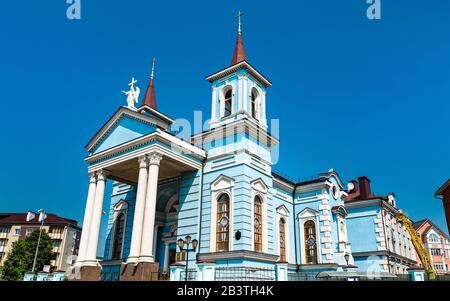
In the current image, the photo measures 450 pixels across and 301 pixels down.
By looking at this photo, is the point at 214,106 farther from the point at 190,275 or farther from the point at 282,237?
the point at 190,275

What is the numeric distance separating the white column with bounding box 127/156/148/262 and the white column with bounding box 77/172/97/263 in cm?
345

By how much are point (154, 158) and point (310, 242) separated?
1147 centimetres

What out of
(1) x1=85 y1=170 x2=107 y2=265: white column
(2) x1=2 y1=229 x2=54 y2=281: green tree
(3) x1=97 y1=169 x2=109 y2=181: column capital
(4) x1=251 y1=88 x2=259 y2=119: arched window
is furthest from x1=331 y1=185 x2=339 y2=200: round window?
(2) x1=2 y1=229 x2=54 y2=281: green tree

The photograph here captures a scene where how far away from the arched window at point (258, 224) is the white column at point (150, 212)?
528 centimetres

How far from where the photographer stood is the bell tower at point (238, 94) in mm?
20406

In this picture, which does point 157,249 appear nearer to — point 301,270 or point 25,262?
point 301,270

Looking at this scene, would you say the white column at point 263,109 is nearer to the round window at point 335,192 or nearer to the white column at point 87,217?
the round window at point 335,192

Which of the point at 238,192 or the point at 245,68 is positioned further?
the point at 245,68

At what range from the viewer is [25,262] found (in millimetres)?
41656

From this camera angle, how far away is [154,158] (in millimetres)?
17469

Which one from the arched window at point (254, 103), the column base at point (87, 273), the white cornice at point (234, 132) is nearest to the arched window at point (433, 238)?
the white cornice at point (234, 132)
